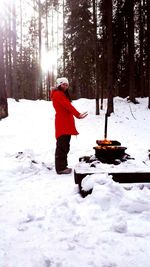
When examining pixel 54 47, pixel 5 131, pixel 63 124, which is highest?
pixel 54 47

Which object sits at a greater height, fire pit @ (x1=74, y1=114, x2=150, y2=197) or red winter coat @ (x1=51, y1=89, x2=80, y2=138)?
red winter coat @ (x1=51, y1=89, x2=80, y2=138)

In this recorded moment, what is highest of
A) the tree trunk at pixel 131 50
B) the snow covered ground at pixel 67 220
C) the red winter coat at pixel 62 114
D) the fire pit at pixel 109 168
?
the tree trunk at pixel 131 50

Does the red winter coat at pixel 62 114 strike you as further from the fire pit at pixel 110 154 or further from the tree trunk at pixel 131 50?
the tree trunk at pixel 131 50

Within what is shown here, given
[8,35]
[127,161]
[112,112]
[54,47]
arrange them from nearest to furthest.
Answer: [127,161] → [112,112] → [8,35] → [54,47]

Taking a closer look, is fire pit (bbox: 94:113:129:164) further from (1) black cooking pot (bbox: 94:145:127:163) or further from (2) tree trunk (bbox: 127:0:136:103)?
(2) tree trunk (bbox: 127:0:136:103)

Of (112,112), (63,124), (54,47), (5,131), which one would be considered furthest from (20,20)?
(63,124)

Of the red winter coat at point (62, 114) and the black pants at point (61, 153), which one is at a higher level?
the red winter coat at point (62, 114)

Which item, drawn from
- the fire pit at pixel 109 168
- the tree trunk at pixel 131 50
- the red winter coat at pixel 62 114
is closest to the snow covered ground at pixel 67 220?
the fire pit at pixel 109 168

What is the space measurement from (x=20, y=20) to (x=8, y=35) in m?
4.01

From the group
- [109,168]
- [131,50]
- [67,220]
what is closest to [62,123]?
[109,168]

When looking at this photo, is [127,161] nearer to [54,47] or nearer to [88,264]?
[88,264]

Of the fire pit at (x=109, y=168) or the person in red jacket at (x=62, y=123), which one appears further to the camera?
the person in red jacket at (x=62, y=123)

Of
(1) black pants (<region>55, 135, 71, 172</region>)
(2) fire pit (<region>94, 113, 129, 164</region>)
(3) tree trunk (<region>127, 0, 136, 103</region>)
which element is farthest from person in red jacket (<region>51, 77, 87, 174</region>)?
(3) tree trunk (<region>127, 0, 136, 103</region>)

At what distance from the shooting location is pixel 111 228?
393 cm
